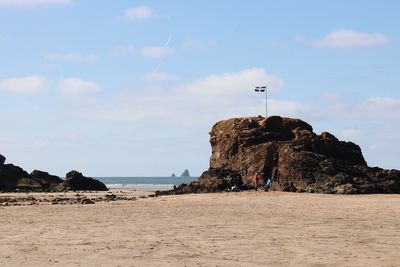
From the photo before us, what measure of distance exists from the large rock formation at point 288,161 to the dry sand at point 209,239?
42.2ft

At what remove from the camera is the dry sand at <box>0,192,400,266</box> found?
1105 cm

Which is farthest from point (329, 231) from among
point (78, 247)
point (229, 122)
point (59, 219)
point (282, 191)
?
point (229, 122)

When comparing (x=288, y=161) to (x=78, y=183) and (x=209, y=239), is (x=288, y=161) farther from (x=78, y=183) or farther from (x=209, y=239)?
(x=78, y=183)

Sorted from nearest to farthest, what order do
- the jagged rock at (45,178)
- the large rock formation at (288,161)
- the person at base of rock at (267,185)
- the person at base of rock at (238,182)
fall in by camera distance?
1. the large rock formation at (288,161)
2. the person at base of rock at (267,185)
3. the person at base of rock at (238,182)
4. the jagged rock at (45,178)

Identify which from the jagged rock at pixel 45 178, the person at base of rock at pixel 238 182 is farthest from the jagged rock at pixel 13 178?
the person at base of rock at pixel 238 182

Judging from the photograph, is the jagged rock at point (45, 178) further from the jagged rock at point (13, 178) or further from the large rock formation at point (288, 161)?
the large rock formation at point (288, 161)

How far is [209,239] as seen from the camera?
14.1m

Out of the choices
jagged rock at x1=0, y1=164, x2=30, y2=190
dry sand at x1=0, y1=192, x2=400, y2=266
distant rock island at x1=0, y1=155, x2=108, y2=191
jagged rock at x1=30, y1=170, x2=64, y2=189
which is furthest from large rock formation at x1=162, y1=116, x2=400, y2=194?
jagged rock at x1=30, y1=170, x2=64, y2=189

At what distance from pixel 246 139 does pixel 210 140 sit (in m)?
5.57

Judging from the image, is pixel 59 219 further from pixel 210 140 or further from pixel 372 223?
pixel 210 140

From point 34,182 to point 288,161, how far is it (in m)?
33.4

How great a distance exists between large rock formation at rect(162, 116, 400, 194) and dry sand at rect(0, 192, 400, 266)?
42.2 feet

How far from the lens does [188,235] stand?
48.9 feet

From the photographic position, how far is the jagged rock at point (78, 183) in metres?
57.5
